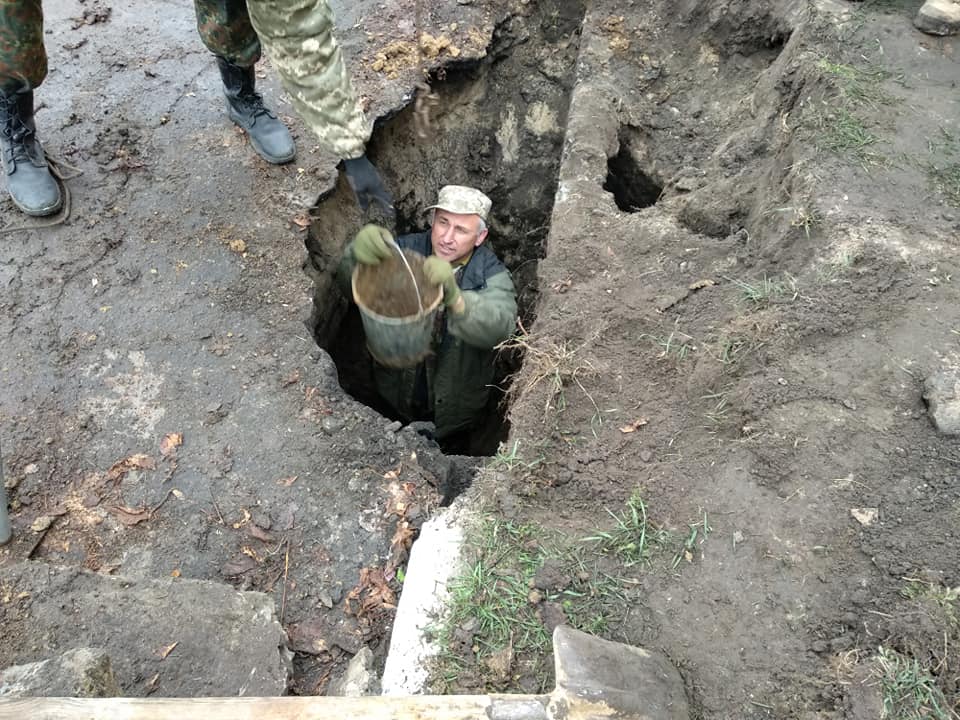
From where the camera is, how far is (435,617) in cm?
226

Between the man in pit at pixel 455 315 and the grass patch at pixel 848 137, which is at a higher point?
the grass patch at pixel 848 137

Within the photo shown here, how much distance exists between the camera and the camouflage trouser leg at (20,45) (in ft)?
10.5

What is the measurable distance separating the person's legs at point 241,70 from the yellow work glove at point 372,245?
4.78 ft

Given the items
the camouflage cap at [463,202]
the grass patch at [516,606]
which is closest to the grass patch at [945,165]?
the camouflage cap at [463,202]

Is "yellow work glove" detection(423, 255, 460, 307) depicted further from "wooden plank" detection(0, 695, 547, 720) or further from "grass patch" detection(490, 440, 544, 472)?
"wooden plank" detection(0, 695, 547, 720)

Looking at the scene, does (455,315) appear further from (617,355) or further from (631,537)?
(631,537)

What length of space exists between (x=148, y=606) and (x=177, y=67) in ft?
12.9

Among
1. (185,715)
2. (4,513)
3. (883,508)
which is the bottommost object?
(4,513)

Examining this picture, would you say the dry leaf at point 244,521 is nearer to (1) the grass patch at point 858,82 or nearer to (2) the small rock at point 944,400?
(2) the small rock at point 944,400

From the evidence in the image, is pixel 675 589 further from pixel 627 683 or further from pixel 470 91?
pixel 470 91

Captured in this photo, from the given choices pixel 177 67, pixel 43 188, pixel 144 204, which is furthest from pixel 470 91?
pixel 43 188

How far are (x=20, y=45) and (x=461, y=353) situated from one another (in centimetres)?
276

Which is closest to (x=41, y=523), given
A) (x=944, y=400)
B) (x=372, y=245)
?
(x=372, y=245)

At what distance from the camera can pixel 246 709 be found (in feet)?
5.50
